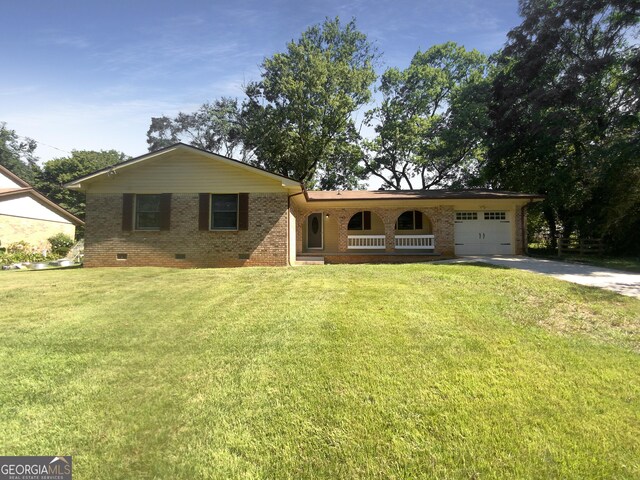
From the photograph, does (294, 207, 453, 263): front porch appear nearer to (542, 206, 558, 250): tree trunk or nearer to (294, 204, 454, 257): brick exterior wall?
→ (294, 204, 454, 257): brick exterior wall

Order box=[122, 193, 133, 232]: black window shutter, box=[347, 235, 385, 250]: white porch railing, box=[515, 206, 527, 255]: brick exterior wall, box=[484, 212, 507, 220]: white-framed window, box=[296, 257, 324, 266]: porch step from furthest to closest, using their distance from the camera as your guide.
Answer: box=[347, 235, 385, 250]: white porch railing < box=[484, 212, 507, 220]: white-framed window < box=[515, 206, 527, 255]: brick exterior wall < box=[296, 257, 324, 266]: porch step < box=[122, 193, 133, 232]: black window shutter

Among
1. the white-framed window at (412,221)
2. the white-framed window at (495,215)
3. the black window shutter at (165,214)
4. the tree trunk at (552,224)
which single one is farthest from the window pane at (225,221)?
the tree trunk at (552,224)

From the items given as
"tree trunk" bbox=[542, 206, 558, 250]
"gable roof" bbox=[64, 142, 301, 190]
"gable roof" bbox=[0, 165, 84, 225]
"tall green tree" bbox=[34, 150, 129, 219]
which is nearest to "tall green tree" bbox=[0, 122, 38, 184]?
"tall green tree" bbox=[34, 150, 129, 219]

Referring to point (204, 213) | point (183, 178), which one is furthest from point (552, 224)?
point (183, 178)

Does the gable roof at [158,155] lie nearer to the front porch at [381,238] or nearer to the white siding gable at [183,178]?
the white siding gable at [183,178]

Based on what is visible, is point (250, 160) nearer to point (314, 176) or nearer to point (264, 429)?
point (314, 176)

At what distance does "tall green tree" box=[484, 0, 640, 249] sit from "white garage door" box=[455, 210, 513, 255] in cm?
493

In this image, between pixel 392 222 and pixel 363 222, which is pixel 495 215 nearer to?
pixel 392 222

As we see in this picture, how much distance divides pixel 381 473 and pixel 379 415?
56 centimetres

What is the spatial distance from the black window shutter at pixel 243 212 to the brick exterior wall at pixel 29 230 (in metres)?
16.7

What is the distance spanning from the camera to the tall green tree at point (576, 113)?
15.8 metres

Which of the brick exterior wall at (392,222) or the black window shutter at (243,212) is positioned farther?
the brick exterior wall at (392,222)

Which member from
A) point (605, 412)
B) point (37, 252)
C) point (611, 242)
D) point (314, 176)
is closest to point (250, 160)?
point (314, 176)

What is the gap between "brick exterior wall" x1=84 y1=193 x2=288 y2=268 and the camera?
12.5m
